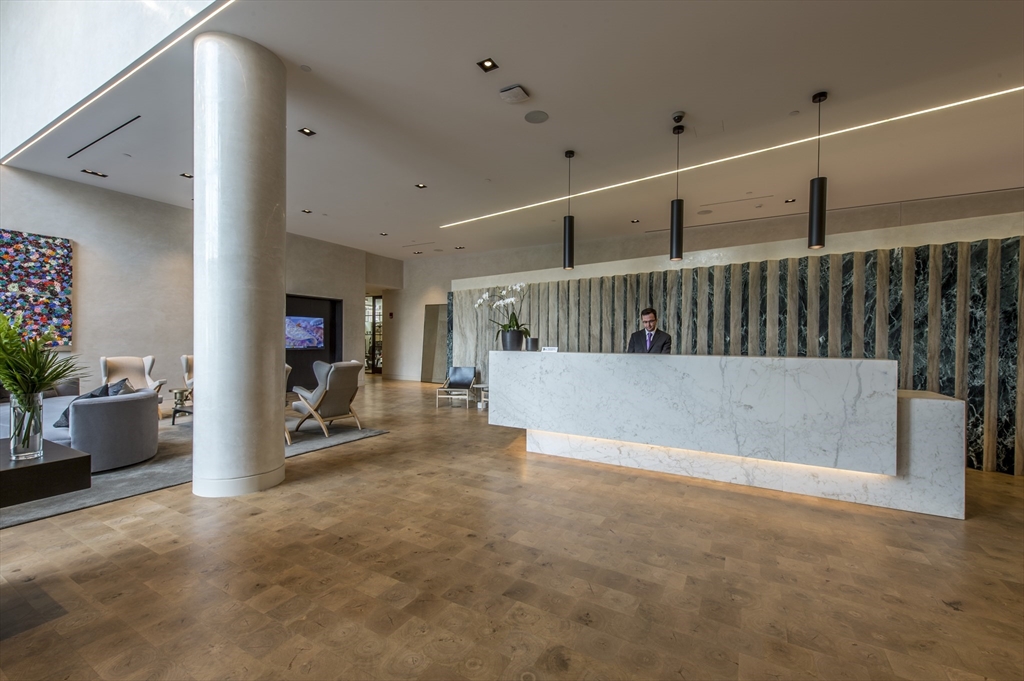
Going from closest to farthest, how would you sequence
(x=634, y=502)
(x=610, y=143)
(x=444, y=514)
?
1. (x=444, y=514)
2. (x=634, y=502)
3. (x=610, y=143)

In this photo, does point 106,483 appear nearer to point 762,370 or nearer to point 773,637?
point 773,637

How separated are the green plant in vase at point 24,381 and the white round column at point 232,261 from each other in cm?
146

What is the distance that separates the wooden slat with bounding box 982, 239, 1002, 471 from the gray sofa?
30.2ft

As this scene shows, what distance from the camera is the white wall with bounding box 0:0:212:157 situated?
152 inches

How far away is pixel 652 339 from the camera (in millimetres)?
5457

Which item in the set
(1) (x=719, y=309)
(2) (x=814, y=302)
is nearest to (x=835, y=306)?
(2) (x=814, y=302)

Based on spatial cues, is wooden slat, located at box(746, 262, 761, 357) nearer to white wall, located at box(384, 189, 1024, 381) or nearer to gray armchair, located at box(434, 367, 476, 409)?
white wall, located at box(384, 189, 1024, 381)

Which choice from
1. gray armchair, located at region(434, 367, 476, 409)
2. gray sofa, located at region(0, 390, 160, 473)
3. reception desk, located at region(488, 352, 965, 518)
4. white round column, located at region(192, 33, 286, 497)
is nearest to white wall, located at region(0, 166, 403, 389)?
gray sofa, located at region(0, 390, 160, 473)

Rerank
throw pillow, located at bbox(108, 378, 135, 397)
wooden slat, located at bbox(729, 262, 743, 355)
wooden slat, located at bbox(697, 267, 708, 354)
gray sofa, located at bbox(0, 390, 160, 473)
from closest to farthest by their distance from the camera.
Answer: gray sofa, located at bbox(0, 390, 160, 473) → throw pillow, located at bbox(108, 378, 135, 397) → wooden slat, located at bbox(729, 262, 743, 355) → wooden slat, located at bbox(697, 267, 708, 354)

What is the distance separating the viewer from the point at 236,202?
140 inches

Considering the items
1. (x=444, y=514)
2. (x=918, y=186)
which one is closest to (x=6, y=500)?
(x=444, y=514)

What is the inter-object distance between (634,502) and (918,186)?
7.17 m

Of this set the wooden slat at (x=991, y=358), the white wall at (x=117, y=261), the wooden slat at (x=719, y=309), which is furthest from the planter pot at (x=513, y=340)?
the white wall at (x=117, y=261)

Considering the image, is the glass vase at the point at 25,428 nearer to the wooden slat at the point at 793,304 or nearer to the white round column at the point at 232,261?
the white round column at the point at 232,261
